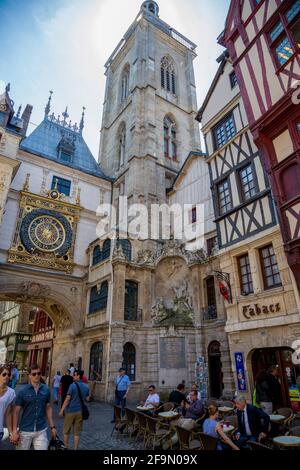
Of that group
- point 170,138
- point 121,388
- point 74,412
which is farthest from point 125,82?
point 74,412

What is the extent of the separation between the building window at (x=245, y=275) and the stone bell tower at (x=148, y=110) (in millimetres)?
11485

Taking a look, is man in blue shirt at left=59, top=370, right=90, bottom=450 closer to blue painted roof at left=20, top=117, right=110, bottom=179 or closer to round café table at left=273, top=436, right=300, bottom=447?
round café table at left=273, top=436, right=300, bottom=447

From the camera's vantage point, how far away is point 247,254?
12086 millimetres

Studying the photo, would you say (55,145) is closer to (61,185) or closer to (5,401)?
(61,185)

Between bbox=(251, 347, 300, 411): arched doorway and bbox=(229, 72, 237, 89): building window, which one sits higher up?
bbox=(229, 72, 237, 89): building window

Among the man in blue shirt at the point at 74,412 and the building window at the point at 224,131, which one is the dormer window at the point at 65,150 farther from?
the man in blue shirt at the point at 74,412

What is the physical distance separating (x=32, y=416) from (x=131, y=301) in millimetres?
13541

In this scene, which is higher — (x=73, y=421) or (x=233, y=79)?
(x=233, y=79)

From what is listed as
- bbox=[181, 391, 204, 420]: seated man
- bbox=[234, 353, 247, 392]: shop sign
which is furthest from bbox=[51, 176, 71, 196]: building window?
bbox=[181, 391, 204, 420]: seated man

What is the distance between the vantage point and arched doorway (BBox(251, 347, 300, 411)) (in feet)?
32.2

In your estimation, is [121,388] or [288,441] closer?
[288,441]

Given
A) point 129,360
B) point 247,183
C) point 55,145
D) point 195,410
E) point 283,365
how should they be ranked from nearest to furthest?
point 195,410 → point 283,365 → point 247,183 → point 129,360 → point 55,145

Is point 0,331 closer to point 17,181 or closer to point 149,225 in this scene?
point 17,181

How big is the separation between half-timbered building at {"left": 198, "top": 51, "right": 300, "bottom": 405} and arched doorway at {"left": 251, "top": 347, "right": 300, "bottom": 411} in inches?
1.3
